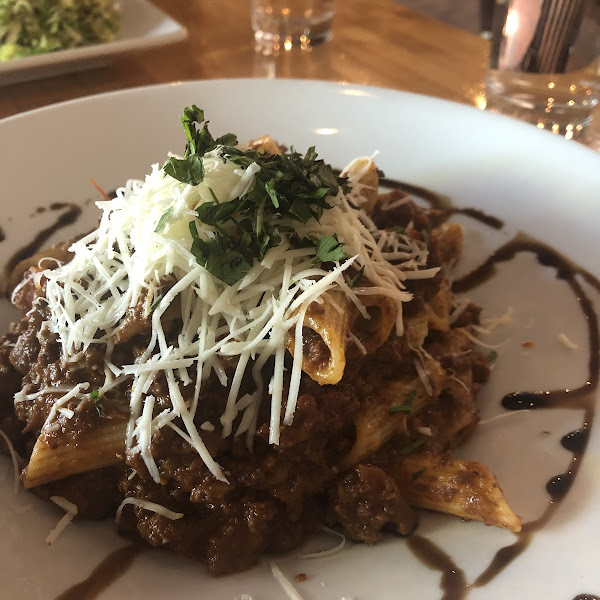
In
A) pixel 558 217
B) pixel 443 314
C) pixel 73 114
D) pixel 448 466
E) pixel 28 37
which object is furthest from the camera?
pixel 28 37

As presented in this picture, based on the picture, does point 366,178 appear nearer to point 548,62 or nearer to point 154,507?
point 154,507

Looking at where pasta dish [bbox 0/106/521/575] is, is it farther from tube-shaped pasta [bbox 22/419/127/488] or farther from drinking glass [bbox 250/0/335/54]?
drinking glass [bbox 250/0/335/54]

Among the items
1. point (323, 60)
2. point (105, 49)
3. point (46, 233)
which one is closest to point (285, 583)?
point (46, 233)

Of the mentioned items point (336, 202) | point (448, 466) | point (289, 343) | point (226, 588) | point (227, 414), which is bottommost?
point (226, 588)

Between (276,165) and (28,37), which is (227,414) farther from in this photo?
(28,37)

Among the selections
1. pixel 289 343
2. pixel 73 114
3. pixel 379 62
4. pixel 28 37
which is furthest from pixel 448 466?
pixel 28 37

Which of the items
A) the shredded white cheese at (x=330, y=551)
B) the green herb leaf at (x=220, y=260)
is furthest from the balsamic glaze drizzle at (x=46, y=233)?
the shredded white cheese at (x=330, y=551)

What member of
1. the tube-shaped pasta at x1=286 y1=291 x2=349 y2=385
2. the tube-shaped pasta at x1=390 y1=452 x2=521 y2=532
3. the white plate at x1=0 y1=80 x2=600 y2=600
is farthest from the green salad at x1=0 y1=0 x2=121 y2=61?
the tube-shaped pasta at x1=390 y1=452 x2=521 y2=532
